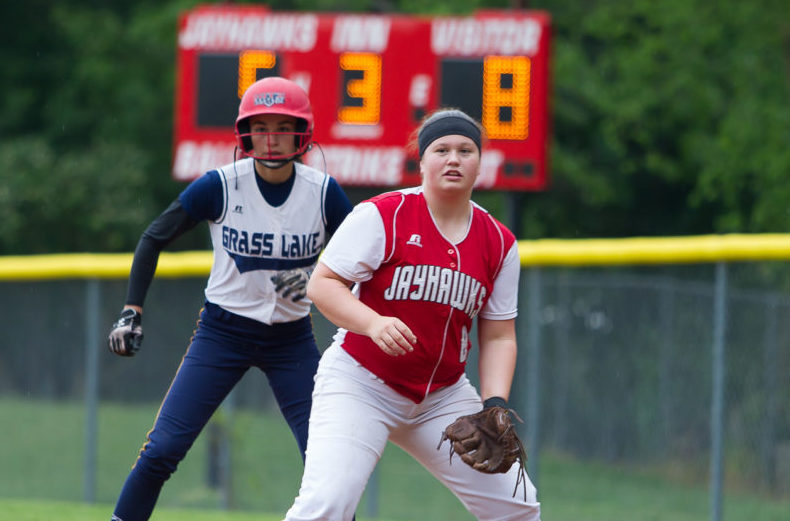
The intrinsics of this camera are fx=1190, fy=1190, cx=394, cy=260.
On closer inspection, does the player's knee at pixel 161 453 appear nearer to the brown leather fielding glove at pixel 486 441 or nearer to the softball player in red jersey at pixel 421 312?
the softball player in red jersey at pixel 421 312

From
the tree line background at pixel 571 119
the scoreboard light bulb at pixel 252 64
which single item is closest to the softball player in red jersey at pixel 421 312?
the scoreboard light bulb at pixel 252 64

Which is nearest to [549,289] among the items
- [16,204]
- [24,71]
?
[16,204]

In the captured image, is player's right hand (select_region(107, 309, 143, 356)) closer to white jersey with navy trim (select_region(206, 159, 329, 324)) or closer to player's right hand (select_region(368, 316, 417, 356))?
white jersey with navy trim (select_region(206, 159, 329, 324))

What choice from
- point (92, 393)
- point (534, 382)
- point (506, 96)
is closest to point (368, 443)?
point (534, 382)

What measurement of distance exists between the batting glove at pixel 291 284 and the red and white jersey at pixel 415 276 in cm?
72

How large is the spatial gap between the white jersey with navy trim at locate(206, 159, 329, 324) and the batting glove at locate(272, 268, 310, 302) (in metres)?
0.02

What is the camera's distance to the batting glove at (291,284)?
4570 mm

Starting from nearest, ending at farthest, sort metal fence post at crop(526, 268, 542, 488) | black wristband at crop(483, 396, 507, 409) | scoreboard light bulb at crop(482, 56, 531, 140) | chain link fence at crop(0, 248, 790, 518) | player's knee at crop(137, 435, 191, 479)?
black wristband at crop(483, 396, 507, 409) → player's knee at crop(137, 435, 191, 479) → chain link fence at crop(0, 248, 790, 518) → metal fence post at crop(526, 268, 542, 488) → scoreboard light bulb at crop(482, 56, 531, 140)

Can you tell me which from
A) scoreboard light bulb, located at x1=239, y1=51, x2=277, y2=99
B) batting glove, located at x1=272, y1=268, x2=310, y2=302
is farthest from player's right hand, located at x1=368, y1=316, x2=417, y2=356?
scoreboard light bulb, located at x1=239, y1=51, x2=277, y2=99

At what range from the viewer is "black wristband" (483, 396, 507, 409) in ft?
12.5

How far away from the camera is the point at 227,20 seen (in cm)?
970

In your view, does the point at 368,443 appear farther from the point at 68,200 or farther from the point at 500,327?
the point at 68,200

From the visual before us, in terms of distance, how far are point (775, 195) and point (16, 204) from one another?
40.6 ft

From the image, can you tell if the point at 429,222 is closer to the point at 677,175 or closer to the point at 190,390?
the point at 190,390
